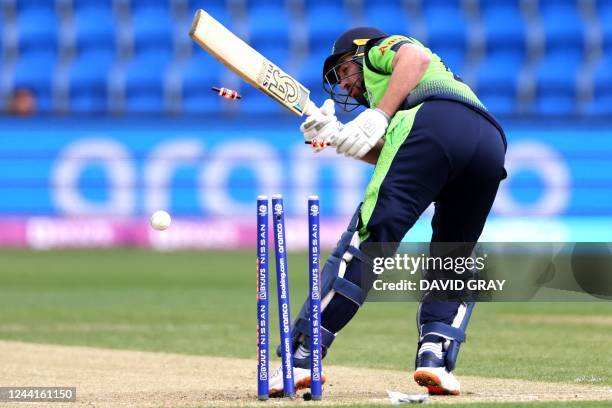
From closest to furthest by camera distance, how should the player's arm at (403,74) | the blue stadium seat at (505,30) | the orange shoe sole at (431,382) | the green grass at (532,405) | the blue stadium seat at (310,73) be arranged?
the green grass at (532,405)
the player's arm at (403,74)
the orange shoe sole at (431,382)
the blue stadium seat at (310,73)
the blue stadium seat at (505,30)

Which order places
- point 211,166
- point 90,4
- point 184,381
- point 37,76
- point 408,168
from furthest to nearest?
point 90,4 < point 37,76 < point 211,166 < point 184,381 < point 408,168

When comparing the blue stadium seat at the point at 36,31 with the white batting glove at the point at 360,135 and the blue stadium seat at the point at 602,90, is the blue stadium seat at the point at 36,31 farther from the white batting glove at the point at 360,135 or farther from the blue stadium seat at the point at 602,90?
the white batting glove at the point at 360,135

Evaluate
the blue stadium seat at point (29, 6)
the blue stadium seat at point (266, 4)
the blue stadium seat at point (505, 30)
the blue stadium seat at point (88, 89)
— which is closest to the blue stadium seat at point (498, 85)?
the blue stadium seat at point (505, 30)

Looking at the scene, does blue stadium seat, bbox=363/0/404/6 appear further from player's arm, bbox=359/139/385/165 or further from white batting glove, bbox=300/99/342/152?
white batting glove, bbox=300/99/342/152

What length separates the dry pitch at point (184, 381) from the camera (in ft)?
16.9

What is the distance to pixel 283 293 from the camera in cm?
489

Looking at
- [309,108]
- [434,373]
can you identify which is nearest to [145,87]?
[309,108]

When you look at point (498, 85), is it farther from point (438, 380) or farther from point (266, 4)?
point (438, 380)

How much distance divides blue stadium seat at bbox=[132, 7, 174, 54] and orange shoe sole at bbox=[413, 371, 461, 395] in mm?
14239

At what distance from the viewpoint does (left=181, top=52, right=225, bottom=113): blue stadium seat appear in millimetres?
18484

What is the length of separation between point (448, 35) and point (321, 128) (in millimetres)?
13973

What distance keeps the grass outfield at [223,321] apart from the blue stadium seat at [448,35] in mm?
4742

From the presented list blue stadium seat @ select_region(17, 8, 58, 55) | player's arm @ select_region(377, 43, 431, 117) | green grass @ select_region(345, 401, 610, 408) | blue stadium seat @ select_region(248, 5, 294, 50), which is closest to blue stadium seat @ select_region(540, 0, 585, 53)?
blue stadium seat @ select_region(248, 5, 294, 50)

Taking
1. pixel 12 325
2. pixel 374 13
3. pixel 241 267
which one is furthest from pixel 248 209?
pixel 12 325
